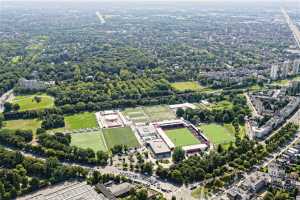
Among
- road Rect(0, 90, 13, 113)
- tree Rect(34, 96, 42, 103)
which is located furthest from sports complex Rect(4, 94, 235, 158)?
road Rect(0, 90, 13, 113)

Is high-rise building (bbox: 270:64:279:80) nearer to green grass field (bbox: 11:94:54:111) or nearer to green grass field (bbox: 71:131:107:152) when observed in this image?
green grass field (bbox: 71:131:107:152)

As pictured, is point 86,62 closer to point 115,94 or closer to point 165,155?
point 115,94

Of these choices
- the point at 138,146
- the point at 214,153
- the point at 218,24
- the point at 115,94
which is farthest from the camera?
the point at 218,24

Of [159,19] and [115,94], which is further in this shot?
[159,19]

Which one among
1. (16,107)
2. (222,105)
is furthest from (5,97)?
(222,105)

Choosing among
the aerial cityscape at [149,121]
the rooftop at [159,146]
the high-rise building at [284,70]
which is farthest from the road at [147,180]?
the high-rise building at [284,70]

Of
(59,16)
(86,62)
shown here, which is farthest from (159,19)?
(86,62)
